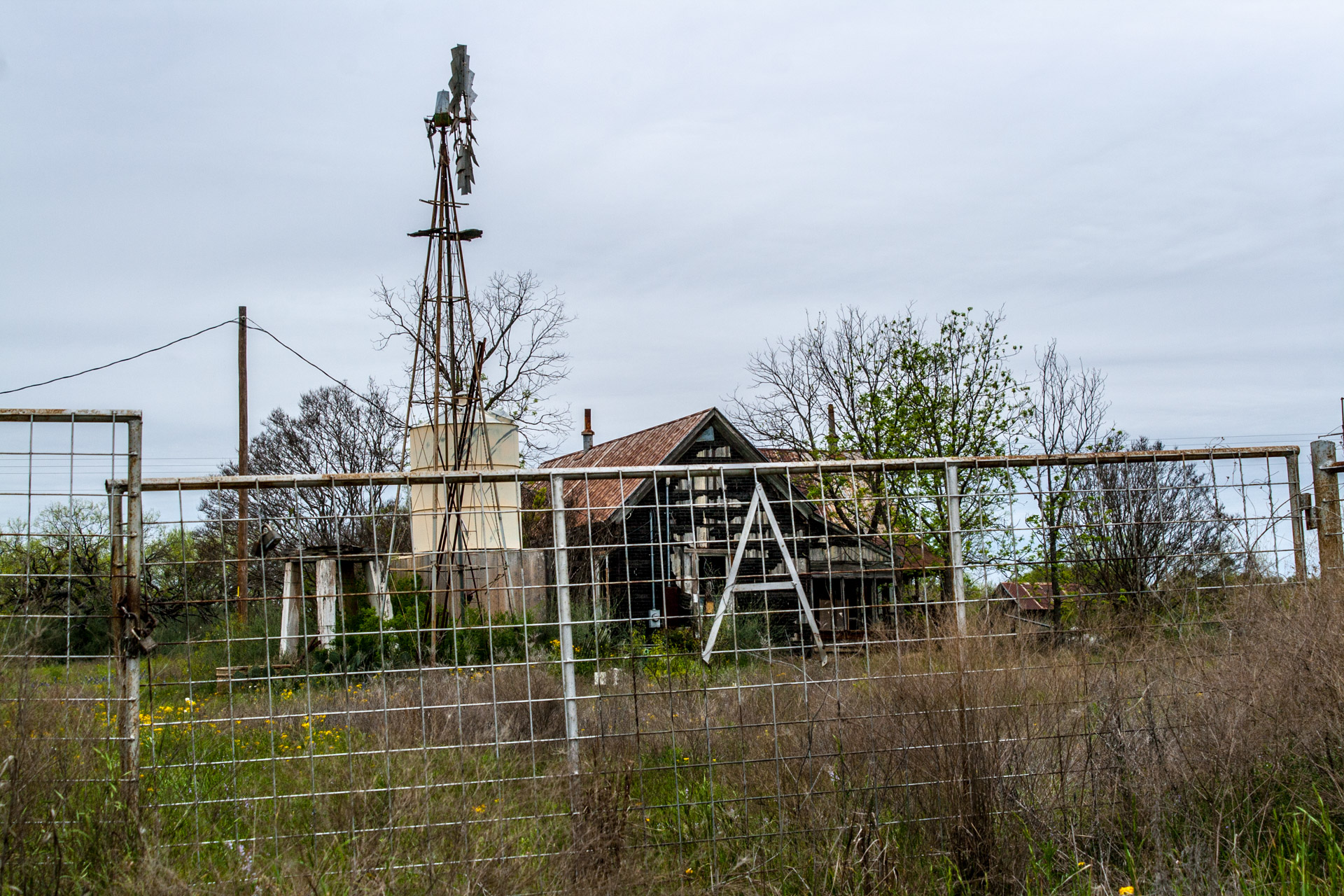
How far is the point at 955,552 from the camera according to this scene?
4.98 metres

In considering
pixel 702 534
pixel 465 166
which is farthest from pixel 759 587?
pixel 702 534

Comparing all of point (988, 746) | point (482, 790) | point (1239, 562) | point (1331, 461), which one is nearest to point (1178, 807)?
point (988, 746)

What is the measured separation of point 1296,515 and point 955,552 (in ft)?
7.04

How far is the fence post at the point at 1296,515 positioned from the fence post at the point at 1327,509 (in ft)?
0.33

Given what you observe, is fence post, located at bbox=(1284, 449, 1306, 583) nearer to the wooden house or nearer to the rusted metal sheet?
the rusted metal sheet

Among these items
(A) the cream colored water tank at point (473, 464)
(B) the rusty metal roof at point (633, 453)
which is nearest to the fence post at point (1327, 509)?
(A) the cream colored water tank at point (473, 464)

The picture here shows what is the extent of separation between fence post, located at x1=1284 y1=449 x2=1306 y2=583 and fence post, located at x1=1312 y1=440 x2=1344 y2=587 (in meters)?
0.10

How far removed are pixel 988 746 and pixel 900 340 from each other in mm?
16158

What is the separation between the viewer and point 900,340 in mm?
19922

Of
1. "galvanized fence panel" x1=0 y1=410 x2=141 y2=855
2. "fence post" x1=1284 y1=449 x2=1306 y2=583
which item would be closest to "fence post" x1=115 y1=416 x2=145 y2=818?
"galvanized fence panel" x1=0 y1=410 x2=141 y2=855

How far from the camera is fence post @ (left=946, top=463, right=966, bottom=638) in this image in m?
4.81

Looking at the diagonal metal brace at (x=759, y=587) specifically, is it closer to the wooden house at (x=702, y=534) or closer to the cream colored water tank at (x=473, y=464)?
the wooden house at (x=702, y=534)

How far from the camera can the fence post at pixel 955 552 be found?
4.81 metres

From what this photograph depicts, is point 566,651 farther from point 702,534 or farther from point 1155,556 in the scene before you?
point 702,534
